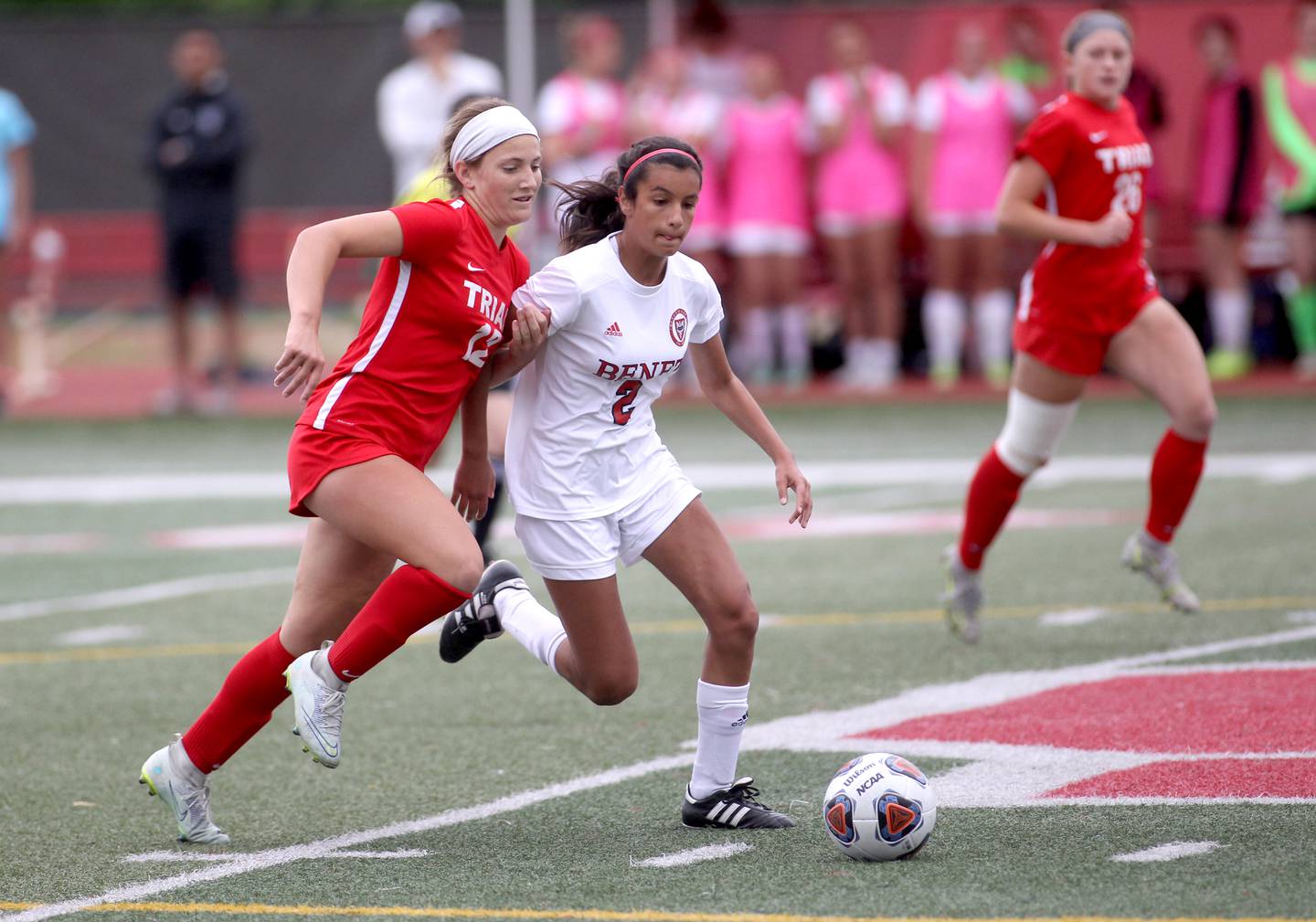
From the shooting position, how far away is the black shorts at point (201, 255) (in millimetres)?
15727

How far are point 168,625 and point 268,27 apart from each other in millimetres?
16369

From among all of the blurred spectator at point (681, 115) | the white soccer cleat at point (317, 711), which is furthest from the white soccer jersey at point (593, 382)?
the blurred spectator at point (681, 115)

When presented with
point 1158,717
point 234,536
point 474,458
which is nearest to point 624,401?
point 474,458

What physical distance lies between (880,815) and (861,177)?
1166 centimetres

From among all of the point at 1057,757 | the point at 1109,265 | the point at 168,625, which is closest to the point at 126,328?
the point at 168,625

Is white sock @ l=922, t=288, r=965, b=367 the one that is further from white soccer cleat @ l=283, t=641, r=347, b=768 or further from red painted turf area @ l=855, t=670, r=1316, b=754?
white soccer cleat @ l=283, t=641, r=347, b=768

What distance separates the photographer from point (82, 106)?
2362cm

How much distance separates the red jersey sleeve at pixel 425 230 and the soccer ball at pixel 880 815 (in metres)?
1.68

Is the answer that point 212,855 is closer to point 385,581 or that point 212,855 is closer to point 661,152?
point 385,581

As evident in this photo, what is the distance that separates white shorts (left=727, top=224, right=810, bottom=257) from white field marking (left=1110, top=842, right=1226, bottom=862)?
39.0 ft

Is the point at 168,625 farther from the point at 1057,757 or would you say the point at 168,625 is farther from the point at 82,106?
the point at 82,106

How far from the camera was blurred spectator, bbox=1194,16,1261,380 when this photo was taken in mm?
15219

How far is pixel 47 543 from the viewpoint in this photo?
10.7 metres

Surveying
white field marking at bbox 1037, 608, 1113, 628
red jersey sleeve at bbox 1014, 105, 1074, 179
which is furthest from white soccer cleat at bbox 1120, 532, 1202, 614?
red jersey sleeve at bbox 1014, 105, 1074, 179
